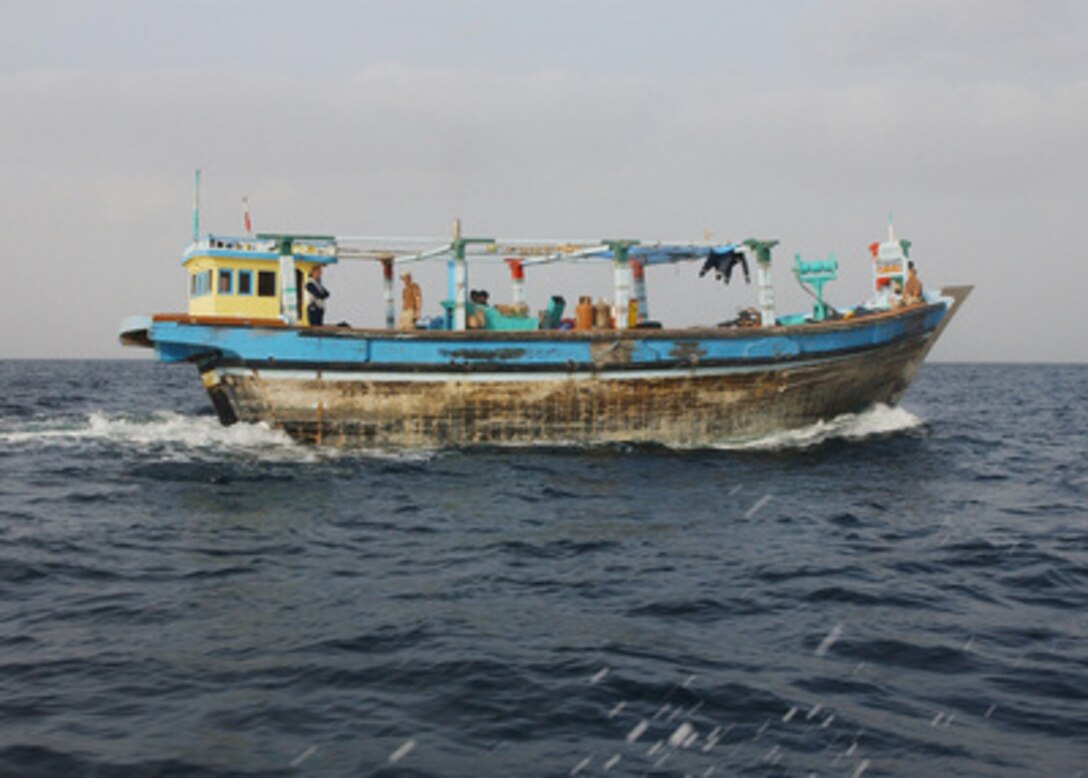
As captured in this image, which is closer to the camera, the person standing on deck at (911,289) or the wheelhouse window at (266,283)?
the wheelhouse window at (266,283)

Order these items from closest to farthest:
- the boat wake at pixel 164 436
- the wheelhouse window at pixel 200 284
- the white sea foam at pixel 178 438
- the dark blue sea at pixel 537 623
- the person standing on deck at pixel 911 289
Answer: the dark blue sea at pixel 537 623
the white sea foam at pixel 178 438
the boat wake at pixel 164 436
the wheelhouse window at pixel 200 284
the person standing on deck at pixel 911 289

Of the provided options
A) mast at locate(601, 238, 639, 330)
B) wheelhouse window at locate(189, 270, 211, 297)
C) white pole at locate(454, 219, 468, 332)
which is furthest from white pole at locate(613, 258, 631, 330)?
wheelhouse window at locate(189, 270, 211, 297)

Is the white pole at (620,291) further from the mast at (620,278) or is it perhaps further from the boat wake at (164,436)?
the boat wake at (164,436)

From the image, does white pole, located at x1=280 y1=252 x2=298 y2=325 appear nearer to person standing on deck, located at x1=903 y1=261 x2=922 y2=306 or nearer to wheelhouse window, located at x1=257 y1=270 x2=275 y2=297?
wheelhouse window, located at x1=257 y1=270 x2=275 y2=297

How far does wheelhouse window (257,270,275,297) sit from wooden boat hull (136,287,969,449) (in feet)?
7.37

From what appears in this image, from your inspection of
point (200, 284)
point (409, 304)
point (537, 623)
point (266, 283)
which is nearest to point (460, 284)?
point (409, 304)

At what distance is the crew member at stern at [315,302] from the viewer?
1658 centimetres

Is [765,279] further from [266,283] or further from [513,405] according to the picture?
[266,283]

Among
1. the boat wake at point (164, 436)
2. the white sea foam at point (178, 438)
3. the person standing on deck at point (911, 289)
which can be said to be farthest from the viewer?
the person standing on deck at point (911, 289)

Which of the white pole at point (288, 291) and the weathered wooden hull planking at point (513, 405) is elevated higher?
the white pole at point (288, 291)

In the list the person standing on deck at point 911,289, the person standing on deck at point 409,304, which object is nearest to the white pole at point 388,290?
the person standing on deck at point 409,304

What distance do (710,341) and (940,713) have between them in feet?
36.9

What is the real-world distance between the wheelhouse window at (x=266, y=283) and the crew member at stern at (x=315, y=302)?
926 mm

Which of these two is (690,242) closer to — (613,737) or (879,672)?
(879,672)
